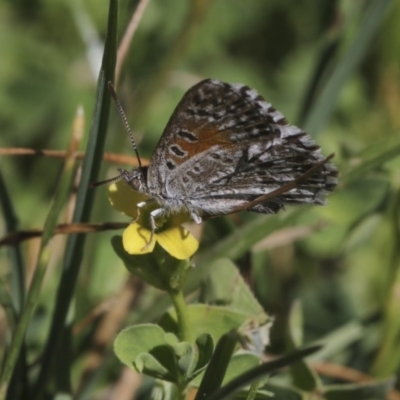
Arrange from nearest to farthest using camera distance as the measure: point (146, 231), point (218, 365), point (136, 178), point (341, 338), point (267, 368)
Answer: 1. point (267, 368)
2. point (218, 365)
3. point (146, 231)
4. point (136, 178)
5. point (341, 338)

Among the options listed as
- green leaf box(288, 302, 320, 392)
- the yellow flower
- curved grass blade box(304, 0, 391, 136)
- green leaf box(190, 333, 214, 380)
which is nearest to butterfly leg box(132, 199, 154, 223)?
the yellow flower

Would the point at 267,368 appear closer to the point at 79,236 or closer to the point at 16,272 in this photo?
the point at 79,236

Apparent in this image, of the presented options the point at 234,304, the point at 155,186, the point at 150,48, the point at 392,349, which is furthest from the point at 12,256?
the point at 150,48

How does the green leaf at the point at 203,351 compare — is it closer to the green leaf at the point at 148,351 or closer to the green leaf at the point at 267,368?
the green leaf at the point at 148,351

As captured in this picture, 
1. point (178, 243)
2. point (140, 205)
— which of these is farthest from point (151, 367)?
point (140, 205)

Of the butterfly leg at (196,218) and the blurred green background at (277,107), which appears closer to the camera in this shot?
the butterfly leg at (196,218)

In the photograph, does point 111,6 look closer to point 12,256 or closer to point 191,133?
point 191,133

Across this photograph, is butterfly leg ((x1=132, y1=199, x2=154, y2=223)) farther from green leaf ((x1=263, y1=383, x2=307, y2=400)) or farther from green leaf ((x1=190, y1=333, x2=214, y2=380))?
green leaf ((x1=263, y1=383, x2=307, y2=400))

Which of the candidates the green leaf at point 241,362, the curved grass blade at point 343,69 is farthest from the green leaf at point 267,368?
the curved grass blade at point 343,69
